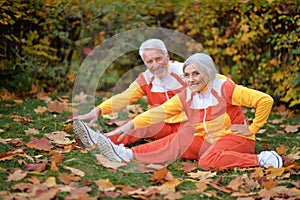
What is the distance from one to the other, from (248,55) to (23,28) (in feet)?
9.51

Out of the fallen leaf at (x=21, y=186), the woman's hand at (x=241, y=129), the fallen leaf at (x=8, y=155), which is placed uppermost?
the woman's hand at (x=241, y=129)

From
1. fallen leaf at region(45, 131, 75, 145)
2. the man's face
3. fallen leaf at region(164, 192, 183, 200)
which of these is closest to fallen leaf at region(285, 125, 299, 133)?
the man's face

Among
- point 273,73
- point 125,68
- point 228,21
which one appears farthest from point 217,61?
point 125,68

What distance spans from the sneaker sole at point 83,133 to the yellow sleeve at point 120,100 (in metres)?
0.45

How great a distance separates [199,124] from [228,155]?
41cm

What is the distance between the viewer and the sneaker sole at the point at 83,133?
12.9ft

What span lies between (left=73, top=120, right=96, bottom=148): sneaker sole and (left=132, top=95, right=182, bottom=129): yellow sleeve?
400 millimetres

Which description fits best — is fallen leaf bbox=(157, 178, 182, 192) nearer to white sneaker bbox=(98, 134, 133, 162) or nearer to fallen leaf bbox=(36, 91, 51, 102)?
white sneaker bbox=(98, 134, 133, 162)

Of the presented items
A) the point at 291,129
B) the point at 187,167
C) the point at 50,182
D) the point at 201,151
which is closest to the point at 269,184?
the point at 187,167

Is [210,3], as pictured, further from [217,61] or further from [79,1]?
[79,1]

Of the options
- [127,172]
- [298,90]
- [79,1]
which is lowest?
[127,172]

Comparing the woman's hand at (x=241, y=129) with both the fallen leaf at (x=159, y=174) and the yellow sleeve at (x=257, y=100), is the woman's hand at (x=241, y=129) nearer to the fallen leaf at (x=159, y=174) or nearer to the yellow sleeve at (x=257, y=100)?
the yellow sleeve at (x=257, y=100)

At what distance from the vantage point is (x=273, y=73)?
5.93m

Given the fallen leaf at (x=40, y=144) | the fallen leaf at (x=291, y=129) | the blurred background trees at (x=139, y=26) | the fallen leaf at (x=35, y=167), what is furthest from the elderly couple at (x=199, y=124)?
the blurred background trees at (x=139, y=26)
